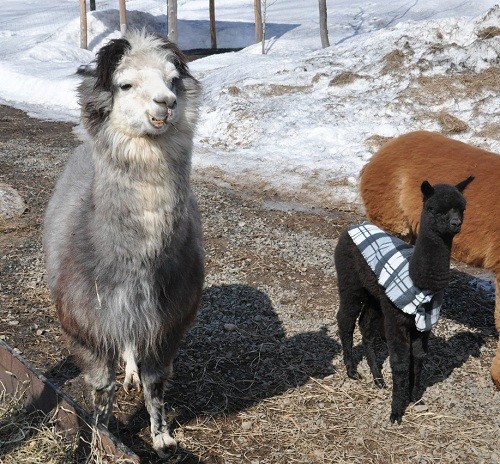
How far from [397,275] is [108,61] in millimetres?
2075

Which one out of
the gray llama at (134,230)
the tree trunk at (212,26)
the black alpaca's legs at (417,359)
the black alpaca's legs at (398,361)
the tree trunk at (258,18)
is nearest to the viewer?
the gray llama at (134,230)

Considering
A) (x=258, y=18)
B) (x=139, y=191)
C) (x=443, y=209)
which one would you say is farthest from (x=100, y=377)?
(x=258, y=18)

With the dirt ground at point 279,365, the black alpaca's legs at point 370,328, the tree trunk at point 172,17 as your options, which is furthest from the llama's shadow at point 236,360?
the tree trunk at point 172,17

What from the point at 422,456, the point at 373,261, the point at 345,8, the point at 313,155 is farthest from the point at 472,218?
the point at 345,8

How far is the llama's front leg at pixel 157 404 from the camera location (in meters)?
3.82

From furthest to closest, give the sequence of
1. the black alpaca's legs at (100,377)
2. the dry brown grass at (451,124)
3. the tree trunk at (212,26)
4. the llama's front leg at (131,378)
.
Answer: the tree trunk at (212,26) → the dry brown grass at (451,124) → the llama's front leg at (131,378) → the black alpaca's legs at (100,377)

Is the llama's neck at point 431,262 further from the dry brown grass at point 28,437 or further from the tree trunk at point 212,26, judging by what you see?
the tree trunk at point 212,26

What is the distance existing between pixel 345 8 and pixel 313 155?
21530mm

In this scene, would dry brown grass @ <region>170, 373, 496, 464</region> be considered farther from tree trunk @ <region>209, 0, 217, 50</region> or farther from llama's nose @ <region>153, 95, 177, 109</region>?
tree trunk @ <region>209, 0, 217, 50</region>

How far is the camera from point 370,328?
4.79 m

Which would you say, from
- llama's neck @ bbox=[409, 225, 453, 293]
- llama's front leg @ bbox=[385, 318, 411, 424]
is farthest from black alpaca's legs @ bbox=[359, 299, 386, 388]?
llama's neck @ bbox=[409, 225, 453, 293]

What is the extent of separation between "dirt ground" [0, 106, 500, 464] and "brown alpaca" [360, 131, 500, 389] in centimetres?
50

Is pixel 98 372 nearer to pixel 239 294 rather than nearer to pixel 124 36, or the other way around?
pixel 124 36

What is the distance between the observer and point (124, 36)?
3.33 m
